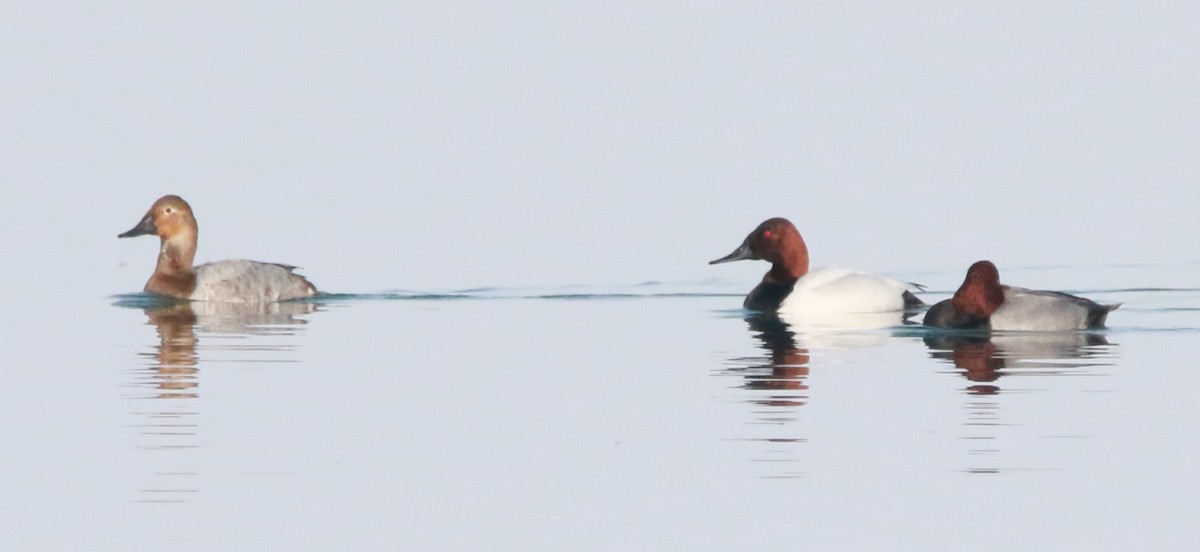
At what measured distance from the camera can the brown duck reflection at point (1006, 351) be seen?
10.2 meters

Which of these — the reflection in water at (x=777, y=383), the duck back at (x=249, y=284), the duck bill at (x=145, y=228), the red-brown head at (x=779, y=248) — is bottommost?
the reflection in water at (x=777, y=383)

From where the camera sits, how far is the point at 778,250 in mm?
15445

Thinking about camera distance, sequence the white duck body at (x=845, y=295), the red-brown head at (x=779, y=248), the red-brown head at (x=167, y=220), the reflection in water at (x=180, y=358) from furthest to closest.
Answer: the red-brown head at (x=167, y=220) < the red-brown head at (x=779, y=248) < the white duck body at (x=845, y=295) < the reflection in water at (x=180, y=358)

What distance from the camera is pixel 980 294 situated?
41.2ft

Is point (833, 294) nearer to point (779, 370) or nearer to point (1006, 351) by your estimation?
point (1006, 351)

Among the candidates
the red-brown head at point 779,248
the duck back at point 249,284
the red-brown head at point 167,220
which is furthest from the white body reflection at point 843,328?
the red-brown head at point 167,220

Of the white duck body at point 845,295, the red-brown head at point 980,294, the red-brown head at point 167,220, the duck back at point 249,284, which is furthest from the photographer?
the red-brown head at point 167,220

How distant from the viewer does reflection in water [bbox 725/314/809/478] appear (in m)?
8.27

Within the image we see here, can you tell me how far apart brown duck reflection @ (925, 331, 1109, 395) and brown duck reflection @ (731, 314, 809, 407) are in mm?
860

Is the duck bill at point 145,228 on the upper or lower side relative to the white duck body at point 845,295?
upper

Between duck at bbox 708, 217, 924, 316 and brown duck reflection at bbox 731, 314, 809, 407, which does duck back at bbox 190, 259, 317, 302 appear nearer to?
duck at bbox 708, 217, 924, 316

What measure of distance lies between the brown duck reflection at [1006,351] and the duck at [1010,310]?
0.52 ft

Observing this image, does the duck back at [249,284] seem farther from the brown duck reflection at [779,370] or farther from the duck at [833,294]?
the brown duck reflection at [779,370]

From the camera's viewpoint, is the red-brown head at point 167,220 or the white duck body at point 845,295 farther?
the red-brown head at point 167,220
